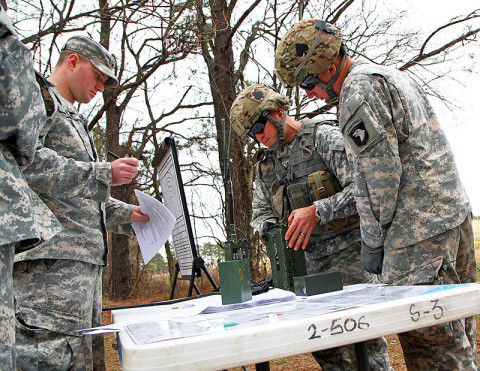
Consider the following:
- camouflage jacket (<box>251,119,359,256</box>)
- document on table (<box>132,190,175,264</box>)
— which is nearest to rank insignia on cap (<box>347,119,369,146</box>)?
camouflage jacket (<box>251,119,359,256</box>)

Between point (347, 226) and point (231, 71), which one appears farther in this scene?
point (231, 71)

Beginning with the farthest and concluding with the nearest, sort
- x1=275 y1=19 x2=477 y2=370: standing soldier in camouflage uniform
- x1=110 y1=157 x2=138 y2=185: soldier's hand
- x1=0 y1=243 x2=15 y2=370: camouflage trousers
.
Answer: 1. x1=110 y1=157 x2=138 y2=185: soldier's hand
2. x1=275 y1=19 x2=477 y2=370: standing soldier in camouflage uniform
3. x1=0 y1=243 x2=15 y2=370: camouflage trousers

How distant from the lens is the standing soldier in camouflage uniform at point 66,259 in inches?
68.2

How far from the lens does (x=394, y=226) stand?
1638mm

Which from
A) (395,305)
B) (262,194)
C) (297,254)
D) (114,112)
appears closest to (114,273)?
(114,112)

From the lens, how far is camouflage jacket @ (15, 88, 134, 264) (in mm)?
1729

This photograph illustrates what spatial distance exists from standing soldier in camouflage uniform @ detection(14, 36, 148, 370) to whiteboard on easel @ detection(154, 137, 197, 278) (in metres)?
0.45

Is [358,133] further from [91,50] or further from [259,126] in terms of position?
[91,50]

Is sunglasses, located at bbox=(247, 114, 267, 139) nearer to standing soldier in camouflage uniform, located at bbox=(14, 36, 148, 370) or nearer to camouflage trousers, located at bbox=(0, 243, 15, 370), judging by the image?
standing soldier in camouflage uniform, located at bbox=(14, 36, 148, 370)

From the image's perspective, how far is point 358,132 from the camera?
64.1 inches

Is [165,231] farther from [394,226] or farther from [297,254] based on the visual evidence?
[394,226]

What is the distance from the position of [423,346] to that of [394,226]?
0.43 meters

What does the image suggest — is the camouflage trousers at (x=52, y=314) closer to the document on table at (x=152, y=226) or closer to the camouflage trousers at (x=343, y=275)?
the document on table at (x=152, y=226)

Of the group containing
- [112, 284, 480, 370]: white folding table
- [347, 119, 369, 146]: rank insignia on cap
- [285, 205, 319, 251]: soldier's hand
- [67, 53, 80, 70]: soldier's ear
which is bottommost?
[112, 284, 480, 370]: white folding table
